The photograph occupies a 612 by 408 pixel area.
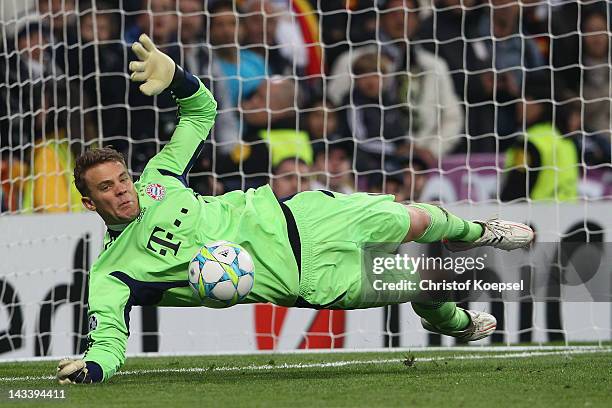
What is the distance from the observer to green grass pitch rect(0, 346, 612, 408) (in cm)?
493

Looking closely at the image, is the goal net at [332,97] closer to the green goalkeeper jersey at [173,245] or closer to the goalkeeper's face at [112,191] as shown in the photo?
the green goalkeeper jersey at [173,245]

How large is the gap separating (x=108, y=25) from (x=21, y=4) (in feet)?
2.81

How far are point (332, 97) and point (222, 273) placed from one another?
5.91 meters

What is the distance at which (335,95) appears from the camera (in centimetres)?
1148

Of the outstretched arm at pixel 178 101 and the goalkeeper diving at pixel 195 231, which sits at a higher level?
the outstretched arm at pixel 178 101

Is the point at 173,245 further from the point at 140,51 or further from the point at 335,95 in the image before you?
the point at 335,95

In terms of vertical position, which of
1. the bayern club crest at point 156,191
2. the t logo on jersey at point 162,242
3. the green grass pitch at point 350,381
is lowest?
the green grass pitch at point 350,381

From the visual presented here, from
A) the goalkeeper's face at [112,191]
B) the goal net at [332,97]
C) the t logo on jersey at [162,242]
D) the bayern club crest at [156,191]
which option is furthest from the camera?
the goal net at [332,97]

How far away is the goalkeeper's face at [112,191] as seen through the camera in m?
6.04

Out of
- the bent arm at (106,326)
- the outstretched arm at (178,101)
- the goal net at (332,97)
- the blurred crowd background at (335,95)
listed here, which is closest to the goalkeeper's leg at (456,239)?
the outstretched arm at (178,101)

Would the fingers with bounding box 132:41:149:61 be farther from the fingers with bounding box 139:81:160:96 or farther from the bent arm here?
the bent arm

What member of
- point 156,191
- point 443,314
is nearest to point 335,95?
point 443,314

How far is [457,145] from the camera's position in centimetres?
1123

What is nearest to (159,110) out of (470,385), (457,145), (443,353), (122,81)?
(122,81)
